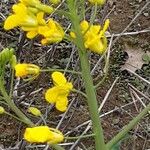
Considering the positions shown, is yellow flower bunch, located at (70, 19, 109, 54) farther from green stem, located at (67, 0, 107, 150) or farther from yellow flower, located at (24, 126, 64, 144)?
yellow flower, located at (24, 126, 64, 144)

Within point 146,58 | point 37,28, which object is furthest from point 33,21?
point 146,58

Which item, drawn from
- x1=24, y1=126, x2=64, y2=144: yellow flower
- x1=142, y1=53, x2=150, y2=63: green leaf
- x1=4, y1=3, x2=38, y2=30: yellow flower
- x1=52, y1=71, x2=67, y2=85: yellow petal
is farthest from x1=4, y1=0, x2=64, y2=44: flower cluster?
x1=142, y1=53, x2=150, y2=63: green leaf

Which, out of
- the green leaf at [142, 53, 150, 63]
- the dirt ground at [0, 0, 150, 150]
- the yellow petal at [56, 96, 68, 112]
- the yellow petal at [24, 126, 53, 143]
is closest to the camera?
the yellow petal at [24, 126, 53, 143]

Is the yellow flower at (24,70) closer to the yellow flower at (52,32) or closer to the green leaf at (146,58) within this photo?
the yellow flower at (52,32)

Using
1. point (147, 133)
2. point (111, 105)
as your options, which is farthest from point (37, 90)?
point (147, 133)

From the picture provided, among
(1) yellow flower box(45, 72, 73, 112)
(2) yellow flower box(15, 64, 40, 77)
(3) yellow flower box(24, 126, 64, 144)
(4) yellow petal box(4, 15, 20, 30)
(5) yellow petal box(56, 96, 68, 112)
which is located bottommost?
(3) yellow flower box(24, 126, 64, 144)

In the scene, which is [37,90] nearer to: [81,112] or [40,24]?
[81,112]

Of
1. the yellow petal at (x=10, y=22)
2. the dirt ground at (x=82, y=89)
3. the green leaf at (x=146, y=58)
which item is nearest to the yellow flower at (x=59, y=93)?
the yellow petal at (x=10, y=22)
